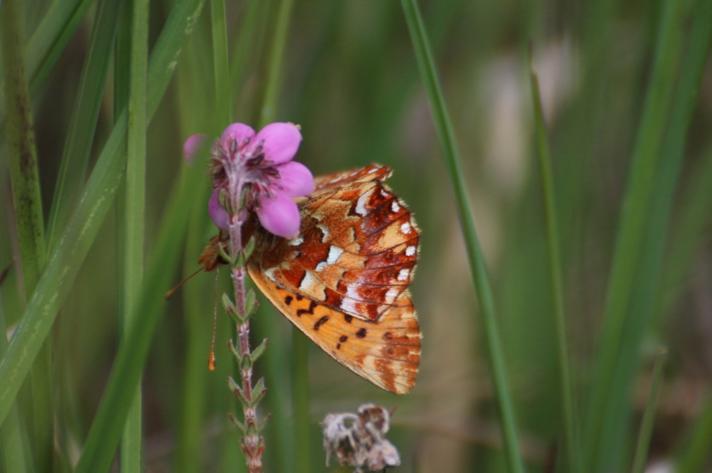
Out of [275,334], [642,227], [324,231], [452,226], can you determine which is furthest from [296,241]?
[452,226]

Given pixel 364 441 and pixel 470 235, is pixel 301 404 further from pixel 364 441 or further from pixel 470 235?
pixel 470 235

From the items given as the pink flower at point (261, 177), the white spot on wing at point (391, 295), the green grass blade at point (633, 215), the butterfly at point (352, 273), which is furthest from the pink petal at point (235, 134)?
the green grass blade at point (633, 215)

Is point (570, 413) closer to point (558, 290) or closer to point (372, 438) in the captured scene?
point (558, 290)

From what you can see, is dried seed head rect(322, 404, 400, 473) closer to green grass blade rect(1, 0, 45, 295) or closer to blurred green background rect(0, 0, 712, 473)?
blurred green background rect(0, 0, 712, 473)

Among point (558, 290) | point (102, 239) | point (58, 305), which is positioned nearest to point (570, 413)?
point (558, 290)

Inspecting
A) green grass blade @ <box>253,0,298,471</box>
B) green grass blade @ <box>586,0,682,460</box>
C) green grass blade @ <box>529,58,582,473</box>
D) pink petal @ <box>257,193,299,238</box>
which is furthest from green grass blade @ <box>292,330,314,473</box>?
green grass blade @ <box>586,0,682,460</box>
